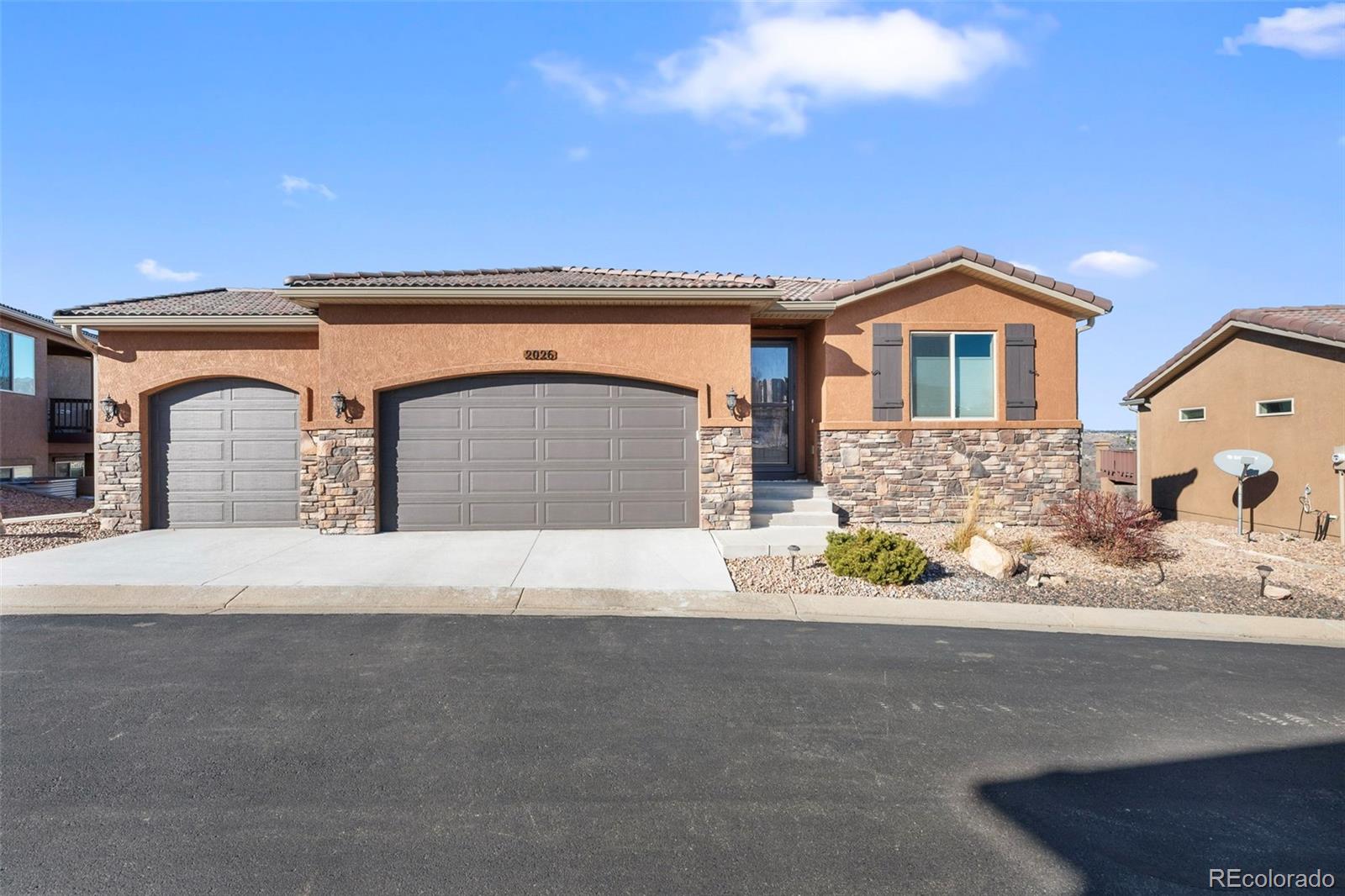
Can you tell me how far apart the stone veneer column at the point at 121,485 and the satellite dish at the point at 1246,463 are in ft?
60.6

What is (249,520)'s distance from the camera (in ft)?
35.9

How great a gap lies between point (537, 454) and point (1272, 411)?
13.2m

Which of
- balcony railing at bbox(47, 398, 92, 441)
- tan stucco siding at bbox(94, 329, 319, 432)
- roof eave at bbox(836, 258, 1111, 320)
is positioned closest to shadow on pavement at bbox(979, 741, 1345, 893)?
roof eave at bbox(836, 258, 1111, 320)

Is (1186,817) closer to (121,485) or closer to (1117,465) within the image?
(121,485)

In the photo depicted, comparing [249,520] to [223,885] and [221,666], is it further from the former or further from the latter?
[223,885]

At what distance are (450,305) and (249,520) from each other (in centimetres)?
509

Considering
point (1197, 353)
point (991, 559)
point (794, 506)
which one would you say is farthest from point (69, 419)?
point (1197, 353)

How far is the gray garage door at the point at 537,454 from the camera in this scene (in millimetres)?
10406

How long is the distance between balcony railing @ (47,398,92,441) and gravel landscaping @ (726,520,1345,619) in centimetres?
2092

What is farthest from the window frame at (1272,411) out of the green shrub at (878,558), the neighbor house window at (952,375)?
the green shrub at (878,558)

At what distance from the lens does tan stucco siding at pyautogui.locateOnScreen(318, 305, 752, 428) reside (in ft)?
33.4

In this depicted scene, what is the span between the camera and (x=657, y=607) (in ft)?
21.9

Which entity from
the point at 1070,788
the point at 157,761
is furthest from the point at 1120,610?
the point at 157,761

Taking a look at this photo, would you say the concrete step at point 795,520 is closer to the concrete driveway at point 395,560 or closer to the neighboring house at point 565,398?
the neighboring house at point 565,398
